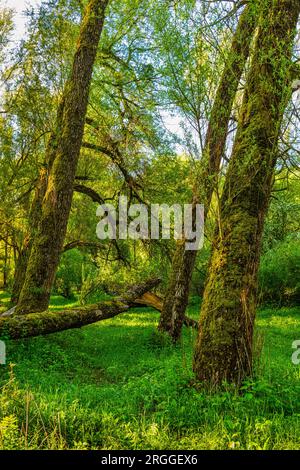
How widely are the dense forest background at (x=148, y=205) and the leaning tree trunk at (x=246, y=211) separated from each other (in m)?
0.02

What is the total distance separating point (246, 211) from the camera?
18.4 feet

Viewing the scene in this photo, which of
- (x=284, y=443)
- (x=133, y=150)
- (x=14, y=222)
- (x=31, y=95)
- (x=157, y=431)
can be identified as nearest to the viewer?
(x=284, y=443)

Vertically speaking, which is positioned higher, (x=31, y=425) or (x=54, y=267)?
(x=54, y=267)

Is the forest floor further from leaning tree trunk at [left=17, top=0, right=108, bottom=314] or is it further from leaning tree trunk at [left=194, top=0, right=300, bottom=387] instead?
leaning tree trunk at [left=17, top=0, right=108, bottom=314]

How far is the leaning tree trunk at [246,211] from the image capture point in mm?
5371

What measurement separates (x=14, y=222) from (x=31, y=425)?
1490 cm

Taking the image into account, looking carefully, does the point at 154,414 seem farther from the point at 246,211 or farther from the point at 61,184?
the point at 61,184

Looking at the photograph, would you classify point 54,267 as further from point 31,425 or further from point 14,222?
point 14,222

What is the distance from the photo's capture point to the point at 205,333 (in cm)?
552

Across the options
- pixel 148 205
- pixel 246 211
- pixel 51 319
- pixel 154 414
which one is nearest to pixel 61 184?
pixel 51 319

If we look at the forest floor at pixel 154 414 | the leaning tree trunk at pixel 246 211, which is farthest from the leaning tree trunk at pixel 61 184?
the leaning tree trunk at pixel 246 211

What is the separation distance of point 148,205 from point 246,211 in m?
8.56

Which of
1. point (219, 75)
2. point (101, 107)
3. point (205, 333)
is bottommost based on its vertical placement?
point (205, 333)

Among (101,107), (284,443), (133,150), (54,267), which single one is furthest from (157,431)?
(101,107)
